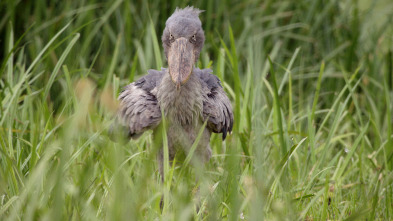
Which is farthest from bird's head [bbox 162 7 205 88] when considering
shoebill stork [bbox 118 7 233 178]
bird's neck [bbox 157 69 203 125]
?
bird's neck [bbox 157 69 203 125]

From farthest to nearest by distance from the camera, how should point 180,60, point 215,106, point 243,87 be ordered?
point 243,87 < point 215,106 < point 180,60

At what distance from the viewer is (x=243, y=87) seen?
439 cm

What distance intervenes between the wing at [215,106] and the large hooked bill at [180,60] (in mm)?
299

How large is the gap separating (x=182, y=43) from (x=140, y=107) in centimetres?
43

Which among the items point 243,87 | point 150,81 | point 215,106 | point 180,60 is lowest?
point 243,87

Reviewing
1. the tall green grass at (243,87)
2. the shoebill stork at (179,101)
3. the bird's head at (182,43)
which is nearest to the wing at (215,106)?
the shoebill stork at (179,101)

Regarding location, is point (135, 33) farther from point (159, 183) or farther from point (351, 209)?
point (351, 209)

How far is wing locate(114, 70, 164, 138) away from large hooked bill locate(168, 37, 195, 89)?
0.27 meters

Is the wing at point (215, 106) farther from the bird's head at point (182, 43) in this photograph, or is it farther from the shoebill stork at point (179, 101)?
the bird's head at point (182, 43)

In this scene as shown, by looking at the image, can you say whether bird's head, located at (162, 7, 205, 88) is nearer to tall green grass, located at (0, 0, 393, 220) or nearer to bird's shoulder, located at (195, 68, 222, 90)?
bird's shoulder, located at (195, 68, 222, 90)

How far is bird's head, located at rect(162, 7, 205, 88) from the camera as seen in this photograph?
2.85 metres

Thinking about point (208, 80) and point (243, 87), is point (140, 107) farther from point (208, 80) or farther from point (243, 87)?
point (243, 87)

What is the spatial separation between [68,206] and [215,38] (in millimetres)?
2986

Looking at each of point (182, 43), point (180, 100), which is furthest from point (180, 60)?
point (180, 100)
